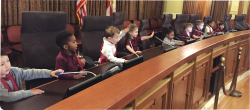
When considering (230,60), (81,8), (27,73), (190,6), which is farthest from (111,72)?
(190,6)

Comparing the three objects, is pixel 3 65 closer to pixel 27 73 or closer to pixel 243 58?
pixel 27 73

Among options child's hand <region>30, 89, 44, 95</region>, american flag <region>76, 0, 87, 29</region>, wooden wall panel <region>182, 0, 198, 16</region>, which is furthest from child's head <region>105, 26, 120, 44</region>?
wooden wall panel <region>182, 0, 198, 16</region>

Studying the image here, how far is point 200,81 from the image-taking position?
5.97ft

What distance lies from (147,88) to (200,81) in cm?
113

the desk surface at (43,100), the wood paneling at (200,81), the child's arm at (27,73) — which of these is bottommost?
the wood paneling at (200,81)

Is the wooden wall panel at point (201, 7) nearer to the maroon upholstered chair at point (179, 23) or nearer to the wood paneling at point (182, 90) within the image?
the maroon upholstered chair at point (179, 23)

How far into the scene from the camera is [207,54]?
183 centimetres

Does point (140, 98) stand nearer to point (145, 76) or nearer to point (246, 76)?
point (145, 76)

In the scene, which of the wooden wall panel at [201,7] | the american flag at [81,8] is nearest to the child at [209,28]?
the wooden wall panel at [201,7]

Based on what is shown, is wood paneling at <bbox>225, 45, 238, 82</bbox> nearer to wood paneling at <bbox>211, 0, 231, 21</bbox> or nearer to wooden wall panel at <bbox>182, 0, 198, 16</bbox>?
wooden wall panel at <bbox>182, 0, 198, 16</bbox>

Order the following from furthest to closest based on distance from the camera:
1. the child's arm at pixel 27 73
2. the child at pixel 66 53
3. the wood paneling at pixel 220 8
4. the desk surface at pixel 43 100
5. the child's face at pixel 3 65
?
the wood paneling at pixel 220 8
the child at pixel 66 53
the child's arm at pixel 27 73
the child's face at pixel 3 65
the desk surface at pixel 43 100

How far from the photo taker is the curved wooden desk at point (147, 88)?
679 mm

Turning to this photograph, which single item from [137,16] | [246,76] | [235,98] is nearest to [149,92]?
[235,98]

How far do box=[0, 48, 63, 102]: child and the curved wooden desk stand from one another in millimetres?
31
